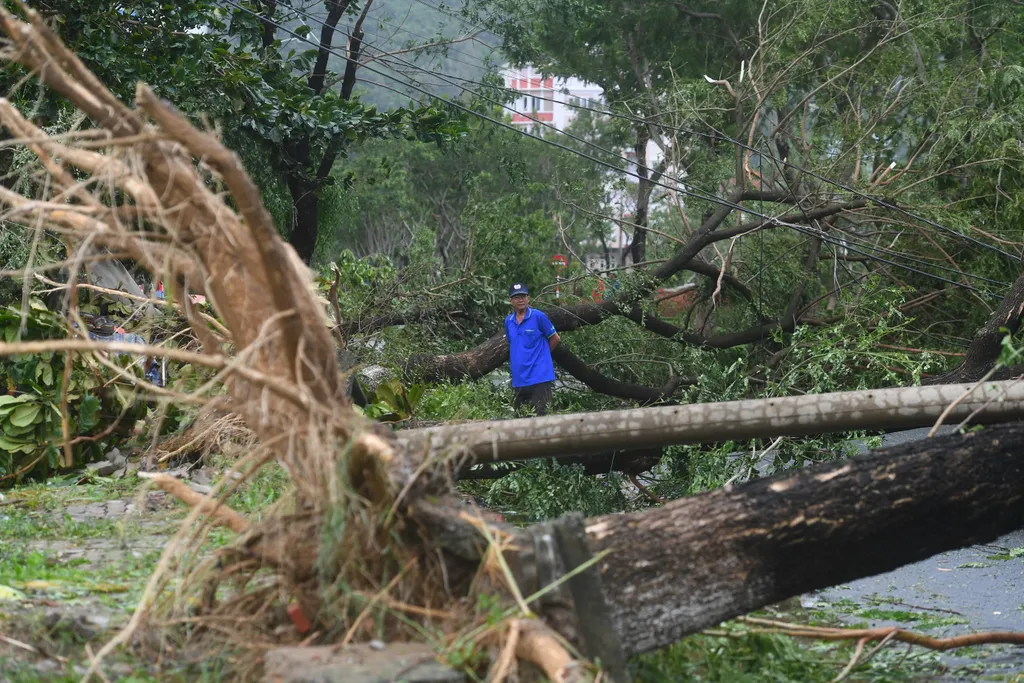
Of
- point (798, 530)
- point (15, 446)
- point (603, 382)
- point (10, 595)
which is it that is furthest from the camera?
point (603, 382)

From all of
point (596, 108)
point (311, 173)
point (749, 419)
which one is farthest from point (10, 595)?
point (596, 108)

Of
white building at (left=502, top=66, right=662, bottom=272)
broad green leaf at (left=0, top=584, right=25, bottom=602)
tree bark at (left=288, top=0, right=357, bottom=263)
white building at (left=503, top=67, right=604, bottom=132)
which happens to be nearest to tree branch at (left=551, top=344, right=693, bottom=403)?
white building at (left=502, top=66, right=662, bottom=272)

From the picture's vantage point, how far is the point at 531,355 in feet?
29.7

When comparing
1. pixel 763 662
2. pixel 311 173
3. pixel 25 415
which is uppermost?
pixel 311 173

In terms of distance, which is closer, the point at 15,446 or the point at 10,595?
the point at 10,595

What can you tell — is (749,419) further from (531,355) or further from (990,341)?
(531,355)

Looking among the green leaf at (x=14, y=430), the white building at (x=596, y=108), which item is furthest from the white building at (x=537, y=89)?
the green leaf at (x=14, y=430)

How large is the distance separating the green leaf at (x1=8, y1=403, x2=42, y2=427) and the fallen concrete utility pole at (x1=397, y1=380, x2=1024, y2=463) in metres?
Result: 3.47

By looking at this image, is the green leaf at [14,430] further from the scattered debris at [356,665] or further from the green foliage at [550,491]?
the scattered debris at [356,665]

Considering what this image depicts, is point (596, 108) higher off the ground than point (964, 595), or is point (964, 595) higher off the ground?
point (596, 108)

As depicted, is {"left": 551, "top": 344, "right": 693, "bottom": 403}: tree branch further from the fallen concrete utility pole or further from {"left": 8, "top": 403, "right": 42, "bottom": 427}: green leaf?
{"left": 8, "top": 403, "right": 42, "bottom": 427}: green leaf

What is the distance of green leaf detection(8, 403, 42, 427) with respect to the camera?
7695 millimetres

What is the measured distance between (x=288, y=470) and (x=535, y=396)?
554 cm

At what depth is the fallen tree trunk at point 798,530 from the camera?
11.8 ft
